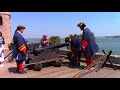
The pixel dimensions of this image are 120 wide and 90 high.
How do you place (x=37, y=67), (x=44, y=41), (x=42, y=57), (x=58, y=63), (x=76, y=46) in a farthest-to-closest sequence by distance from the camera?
(x=44, y=41) → (x=76, y=46) → (x=58, y=63) → (x=42, y=57) → (x=37, y=67)

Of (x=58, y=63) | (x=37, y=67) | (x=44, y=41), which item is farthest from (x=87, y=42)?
(x=44, y=41)

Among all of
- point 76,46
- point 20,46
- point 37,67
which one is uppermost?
point 20,46

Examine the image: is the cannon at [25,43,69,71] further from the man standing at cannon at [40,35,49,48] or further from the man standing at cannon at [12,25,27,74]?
the man standing at cannon at [40,35,49,48]

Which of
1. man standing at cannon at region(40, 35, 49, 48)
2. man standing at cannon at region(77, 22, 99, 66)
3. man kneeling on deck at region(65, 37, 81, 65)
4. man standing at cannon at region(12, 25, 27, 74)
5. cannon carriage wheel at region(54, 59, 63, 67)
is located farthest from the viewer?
man standing at cannon at region(40, 35, 49, 48)

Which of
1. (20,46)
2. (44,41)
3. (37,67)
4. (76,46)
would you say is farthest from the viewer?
(44,41)

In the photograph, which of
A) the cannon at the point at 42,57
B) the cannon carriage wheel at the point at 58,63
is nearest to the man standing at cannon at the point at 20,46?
the cannon at the point at 42,57

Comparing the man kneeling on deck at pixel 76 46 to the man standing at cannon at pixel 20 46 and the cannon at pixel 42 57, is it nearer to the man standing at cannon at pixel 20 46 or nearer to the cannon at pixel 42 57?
the cannon at pixel 42 57

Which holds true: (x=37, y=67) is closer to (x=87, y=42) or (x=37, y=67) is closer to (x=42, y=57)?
(x=42, y=57)

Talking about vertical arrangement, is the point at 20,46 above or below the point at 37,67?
above

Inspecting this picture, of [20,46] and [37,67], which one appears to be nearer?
[20,46]

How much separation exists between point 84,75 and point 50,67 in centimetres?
192

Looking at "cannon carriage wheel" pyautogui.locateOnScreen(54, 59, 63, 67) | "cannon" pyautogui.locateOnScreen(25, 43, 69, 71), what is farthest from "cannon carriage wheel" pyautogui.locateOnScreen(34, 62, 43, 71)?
"cannon carriage wheel" pyautogui.locateOnScreen(54, 59, 63, 67)
